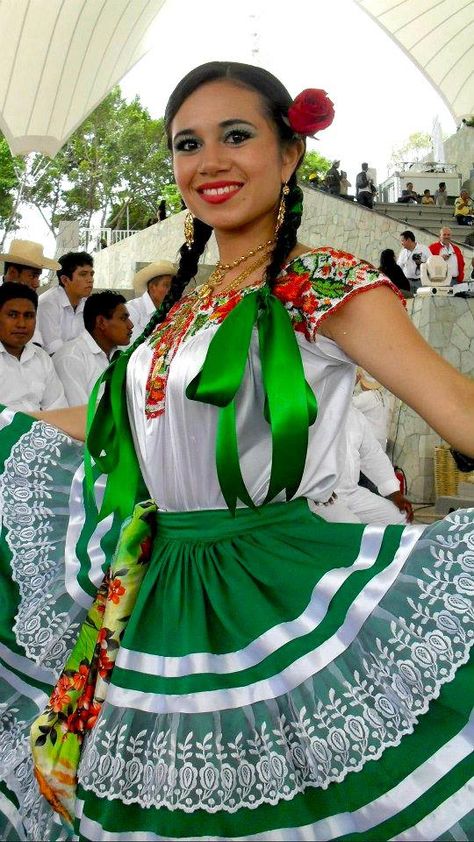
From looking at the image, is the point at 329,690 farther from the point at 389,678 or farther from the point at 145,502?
the point at 145,502

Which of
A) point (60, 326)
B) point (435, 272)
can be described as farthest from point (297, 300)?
point (435, 272)

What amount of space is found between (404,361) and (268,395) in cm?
21

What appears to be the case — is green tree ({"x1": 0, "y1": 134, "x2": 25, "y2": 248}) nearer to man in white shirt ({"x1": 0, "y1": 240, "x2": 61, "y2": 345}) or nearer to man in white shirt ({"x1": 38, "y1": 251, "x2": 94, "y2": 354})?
man in white shirt ({"x1": 0, "y1": 240, "x2": 61, "y2": 345})

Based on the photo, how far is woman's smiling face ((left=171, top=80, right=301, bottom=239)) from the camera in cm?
165

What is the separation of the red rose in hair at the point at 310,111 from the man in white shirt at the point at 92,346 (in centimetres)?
408

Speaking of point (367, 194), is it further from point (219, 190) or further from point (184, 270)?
point (219, 190)

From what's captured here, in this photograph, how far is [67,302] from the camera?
7.12 meters

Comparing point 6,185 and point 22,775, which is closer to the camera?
point 22,775

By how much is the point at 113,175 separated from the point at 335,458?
36491 millimetres

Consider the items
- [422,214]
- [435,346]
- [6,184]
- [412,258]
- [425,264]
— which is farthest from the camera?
[6,184]

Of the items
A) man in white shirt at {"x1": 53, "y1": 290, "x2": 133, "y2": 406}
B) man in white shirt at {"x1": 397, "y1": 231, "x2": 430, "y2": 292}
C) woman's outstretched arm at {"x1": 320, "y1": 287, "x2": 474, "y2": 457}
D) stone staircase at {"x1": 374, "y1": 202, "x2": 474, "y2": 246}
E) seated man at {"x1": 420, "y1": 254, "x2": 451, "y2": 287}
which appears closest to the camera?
woman's outstretched arm at {"x1": 320, "y1": 287, "x2": 474, "y2": 457}

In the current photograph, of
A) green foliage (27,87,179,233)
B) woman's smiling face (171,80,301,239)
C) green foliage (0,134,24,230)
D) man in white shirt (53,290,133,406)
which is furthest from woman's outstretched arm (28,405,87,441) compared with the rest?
green foliage (27,87,179,233)

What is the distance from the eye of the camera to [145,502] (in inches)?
63.6

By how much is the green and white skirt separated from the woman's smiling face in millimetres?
553
